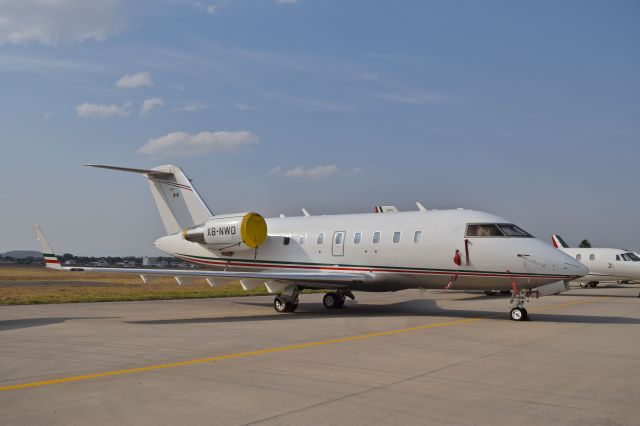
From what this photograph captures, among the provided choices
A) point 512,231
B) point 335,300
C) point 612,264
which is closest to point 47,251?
point 335,300

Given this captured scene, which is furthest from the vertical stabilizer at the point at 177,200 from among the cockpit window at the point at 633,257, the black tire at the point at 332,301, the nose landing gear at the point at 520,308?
the cockpit window at the point at 633,257

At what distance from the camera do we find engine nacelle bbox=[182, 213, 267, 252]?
20094mm

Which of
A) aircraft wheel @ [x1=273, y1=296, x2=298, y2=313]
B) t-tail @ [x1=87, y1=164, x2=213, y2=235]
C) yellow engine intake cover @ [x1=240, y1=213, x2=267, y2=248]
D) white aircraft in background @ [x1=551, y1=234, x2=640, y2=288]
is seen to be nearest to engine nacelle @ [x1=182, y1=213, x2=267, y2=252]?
yellow engine intake cover @ [x1=240, y1=213, x2=267, y2=248]

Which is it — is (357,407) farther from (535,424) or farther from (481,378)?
(481,378)

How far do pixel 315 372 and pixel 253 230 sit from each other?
12.3 metres

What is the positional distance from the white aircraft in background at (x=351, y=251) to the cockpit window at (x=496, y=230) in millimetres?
26

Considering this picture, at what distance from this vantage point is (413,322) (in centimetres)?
1548

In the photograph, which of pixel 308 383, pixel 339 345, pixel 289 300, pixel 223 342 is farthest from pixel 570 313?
pixel 308 383

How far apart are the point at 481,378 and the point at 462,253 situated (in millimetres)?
8259

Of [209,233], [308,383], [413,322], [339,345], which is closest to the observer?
[308,383]

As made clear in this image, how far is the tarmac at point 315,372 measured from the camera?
6.01m

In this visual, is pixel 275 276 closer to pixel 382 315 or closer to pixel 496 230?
pixel 382 315

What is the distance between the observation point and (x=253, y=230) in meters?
20.2

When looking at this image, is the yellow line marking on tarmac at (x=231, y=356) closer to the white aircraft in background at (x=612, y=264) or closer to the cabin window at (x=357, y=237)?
the cabin window at (x=357, y=237)
